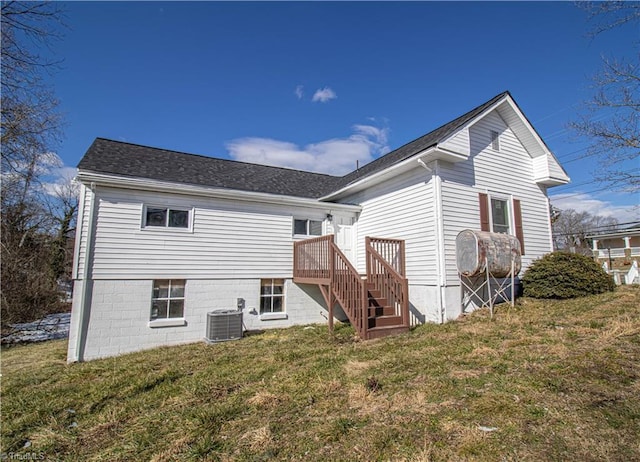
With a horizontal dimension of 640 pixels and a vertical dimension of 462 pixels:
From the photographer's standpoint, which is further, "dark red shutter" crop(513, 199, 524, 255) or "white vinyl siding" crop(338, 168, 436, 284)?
"dark red shutter" crop(513, 199, 524, 255)

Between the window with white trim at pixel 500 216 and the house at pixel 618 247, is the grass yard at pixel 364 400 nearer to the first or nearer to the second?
the window with white trim at pixel 500 216

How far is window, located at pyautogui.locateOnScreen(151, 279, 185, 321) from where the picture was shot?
8180 millimetres

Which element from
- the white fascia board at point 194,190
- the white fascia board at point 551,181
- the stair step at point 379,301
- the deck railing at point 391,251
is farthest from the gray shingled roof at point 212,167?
the stair step at point 379,301

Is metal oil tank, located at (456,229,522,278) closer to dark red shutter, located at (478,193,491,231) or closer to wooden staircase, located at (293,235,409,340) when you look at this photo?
dark red shutter, located at (478,193,491,231)

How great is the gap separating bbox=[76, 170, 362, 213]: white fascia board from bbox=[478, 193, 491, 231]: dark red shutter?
12.7 ft

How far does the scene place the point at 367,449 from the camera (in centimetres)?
276

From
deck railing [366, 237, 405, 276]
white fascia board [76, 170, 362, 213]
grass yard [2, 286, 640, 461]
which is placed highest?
white fascia board [76, 170, 362, 213]

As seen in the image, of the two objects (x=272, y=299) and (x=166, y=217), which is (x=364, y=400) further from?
(x=166, y=217)

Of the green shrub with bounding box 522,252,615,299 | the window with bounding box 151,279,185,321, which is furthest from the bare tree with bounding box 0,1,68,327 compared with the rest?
the green shrub with bounding box 522,252,615,299

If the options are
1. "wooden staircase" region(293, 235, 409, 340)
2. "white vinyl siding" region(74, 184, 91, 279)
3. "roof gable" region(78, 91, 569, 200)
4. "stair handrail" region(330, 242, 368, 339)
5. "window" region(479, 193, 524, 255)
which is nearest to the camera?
"stair handrail" region(330, 242, 368, 339)

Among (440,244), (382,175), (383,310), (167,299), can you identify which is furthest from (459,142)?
(167,299)

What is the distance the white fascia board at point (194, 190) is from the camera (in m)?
7.60

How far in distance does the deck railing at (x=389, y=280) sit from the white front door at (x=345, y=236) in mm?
2653

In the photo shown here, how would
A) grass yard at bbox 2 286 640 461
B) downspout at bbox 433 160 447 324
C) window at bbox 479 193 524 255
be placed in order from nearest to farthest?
grass yard at bbox 2 286 640 461
downspout at bbox 433 160 447 324
window at bbox 479 193 524 255
